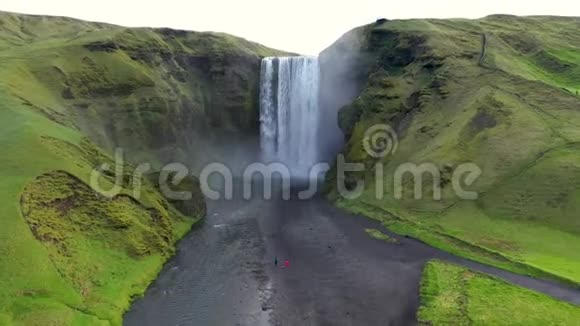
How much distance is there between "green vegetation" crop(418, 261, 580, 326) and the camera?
37.5 metres

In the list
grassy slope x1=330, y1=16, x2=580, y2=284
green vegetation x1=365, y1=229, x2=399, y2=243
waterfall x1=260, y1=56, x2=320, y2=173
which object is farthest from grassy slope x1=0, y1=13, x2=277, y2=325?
grassy slope x1=330, y1=16, x2=580, y2=284

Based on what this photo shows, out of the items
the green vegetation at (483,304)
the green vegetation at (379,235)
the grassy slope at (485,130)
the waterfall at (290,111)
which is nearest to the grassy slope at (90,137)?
the waterfall at (290,111)

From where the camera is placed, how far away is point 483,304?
40219 mm

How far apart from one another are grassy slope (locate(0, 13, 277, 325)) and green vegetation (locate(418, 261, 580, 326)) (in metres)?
26.4

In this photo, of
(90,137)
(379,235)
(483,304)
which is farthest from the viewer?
(90,137)

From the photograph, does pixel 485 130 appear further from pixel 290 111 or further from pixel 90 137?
pixel 90 137

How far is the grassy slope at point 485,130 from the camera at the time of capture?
55719mm

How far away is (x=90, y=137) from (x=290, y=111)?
162 feet

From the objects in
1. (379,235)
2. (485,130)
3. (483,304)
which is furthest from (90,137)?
(483,304)

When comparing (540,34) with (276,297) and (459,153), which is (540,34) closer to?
(459,153)

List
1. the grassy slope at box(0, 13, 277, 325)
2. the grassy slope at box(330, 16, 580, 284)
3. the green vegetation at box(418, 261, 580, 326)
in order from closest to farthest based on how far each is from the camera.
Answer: the green vegetation at box(418, 261, 580, 326), the grassy slope at box(0, 13, 277, 325), the grassy slope at box(330, 16, 580, 284)

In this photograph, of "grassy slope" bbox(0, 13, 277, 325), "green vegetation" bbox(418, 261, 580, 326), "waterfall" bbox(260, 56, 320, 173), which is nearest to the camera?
"green vegetation" bbox(418, 261, 580, 326)

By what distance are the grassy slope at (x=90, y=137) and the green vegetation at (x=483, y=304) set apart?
26436 mm

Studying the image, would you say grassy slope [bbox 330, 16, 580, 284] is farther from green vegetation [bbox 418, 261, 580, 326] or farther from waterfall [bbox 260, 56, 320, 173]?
waterfall [bbox 260, 56, 320, 173]
